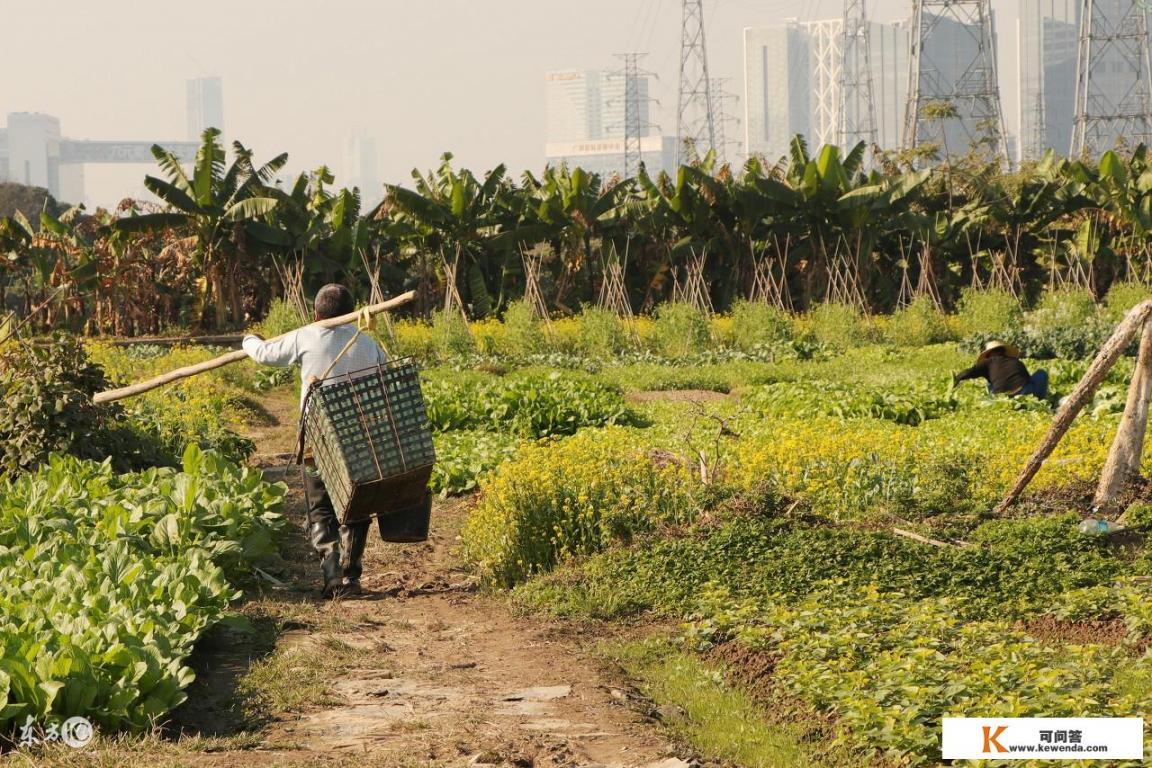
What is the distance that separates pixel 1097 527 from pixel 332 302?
166 inches

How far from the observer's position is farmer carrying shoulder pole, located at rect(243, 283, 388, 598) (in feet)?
22.5

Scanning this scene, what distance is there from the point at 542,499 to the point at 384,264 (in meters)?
20.8

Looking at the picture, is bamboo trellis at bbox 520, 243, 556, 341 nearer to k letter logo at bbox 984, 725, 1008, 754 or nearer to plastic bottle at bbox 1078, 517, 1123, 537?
plastic bottle at bbox 1078, 517, 1123, 537

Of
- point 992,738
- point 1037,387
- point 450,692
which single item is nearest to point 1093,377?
point 992,738

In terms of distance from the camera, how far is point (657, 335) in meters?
21.1

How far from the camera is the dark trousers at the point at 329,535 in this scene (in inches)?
276

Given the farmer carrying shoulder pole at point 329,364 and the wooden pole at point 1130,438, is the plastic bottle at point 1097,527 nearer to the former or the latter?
the wooden pole at point 1130,438

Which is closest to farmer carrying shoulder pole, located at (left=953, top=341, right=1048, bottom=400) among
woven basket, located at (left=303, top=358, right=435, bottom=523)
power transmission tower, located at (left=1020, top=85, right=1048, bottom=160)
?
woven basket, located at (left=303, top=358, right=435, bottom=523)

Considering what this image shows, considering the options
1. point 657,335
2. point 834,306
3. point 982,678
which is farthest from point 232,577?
point 834,306

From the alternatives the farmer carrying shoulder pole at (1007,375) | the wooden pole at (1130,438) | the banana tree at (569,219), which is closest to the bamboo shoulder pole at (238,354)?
the wooden pole at (1130,438)

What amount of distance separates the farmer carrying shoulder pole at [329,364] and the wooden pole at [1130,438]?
4050mm

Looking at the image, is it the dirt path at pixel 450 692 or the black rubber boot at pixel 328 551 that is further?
the black rubber boot at pixel 328 551

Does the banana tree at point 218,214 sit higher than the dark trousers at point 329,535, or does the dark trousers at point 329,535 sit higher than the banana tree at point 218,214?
the banana tree at point 218,214

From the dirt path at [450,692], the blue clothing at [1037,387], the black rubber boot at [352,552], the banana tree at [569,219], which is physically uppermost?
the banana tree at [569,219]
